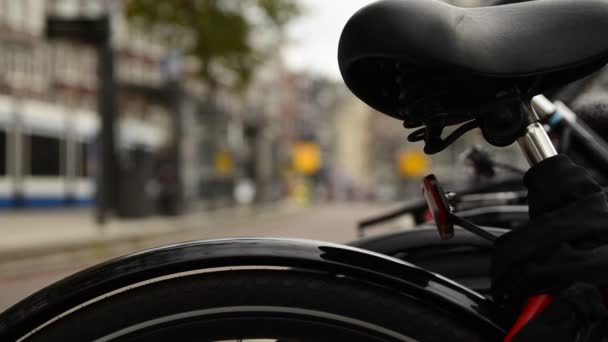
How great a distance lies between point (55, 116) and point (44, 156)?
1.56m

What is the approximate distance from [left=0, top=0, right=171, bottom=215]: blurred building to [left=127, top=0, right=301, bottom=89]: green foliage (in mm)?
773

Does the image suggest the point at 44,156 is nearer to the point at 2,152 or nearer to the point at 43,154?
the point at 43,154

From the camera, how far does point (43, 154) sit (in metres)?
23.4

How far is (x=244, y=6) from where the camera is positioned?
20531mm

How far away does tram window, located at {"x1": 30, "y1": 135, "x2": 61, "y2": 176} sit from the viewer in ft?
74.4

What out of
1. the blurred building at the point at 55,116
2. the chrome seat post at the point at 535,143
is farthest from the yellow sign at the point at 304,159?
the chrome seat post at the point at 535,143

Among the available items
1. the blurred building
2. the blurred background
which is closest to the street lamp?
the blurred background

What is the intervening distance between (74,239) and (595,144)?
9.06m

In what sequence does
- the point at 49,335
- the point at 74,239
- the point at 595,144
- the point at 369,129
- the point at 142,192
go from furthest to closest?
the point at 369,129 < the point at 142,192 < the point at 74,239 < the point at 595,144 < the point at 49,335

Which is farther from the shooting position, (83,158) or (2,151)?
(83,158)

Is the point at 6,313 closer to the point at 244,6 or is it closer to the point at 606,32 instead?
the point at 606,32

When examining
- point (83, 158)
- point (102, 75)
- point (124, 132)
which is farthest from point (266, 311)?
point (124, 132)

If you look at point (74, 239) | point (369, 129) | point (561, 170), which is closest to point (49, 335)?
point (561, 170)

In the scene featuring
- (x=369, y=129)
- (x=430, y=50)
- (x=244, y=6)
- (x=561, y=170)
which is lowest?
(x=561, y=170)
